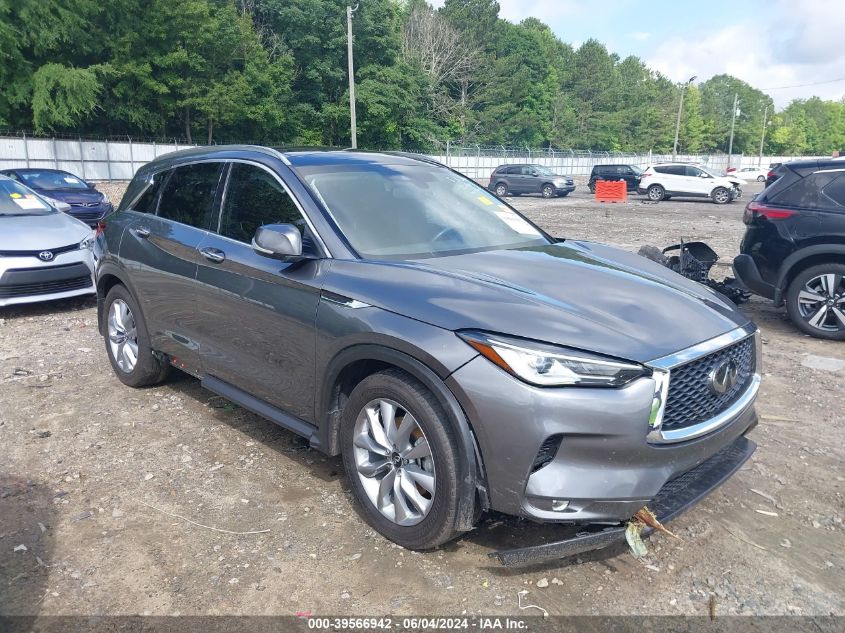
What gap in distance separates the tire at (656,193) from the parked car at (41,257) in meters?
26.1

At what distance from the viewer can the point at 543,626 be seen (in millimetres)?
2627

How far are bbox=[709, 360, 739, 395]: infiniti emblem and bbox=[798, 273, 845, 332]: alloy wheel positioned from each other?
4442 mm

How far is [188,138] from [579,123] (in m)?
60.0

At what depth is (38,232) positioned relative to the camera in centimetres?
760

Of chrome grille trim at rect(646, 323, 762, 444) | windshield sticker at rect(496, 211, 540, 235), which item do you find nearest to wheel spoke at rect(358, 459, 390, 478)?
chrome grille trim at rect(646, 323, 762, 444)

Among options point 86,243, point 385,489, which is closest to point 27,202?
point 86,243

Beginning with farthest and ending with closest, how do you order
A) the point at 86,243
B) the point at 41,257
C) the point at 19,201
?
the point at 19,201, the point at 86,243, the point at 41,257

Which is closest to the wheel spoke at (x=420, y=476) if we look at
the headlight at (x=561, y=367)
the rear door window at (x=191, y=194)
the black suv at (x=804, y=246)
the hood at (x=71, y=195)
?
the headlight at (x=561, y=367)

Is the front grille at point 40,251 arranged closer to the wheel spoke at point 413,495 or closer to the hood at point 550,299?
the hood at point 550,299

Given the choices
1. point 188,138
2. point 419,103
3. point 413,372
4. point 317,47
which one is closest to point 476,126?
point 419,103

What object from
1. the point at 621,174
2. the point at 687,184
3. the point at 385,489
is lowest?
the point at 385,489

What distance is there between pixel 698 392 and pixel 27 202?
8.56 metres

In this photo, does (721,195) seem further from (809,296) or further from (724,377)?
(724,377)

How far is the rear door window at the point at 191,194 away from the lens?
429cm
